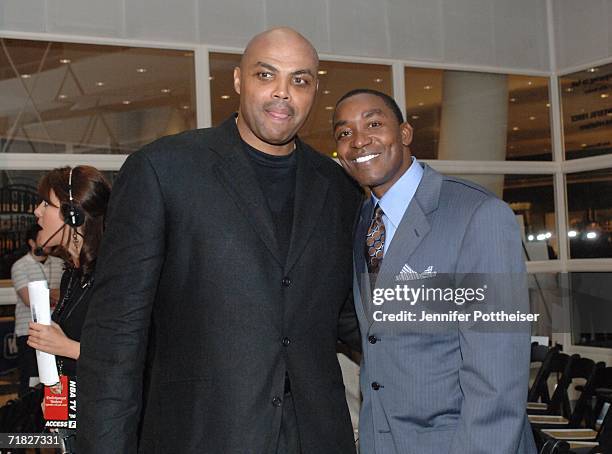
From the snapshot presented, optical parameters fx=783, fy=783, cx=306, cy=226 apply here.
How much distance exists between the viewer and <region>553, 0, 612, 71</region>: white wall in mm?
8430

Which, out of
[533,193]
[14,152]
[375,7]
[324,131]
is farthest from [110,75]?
[533,193]

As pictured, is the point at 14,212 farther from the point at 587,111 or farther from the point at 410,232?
the point at 587,111

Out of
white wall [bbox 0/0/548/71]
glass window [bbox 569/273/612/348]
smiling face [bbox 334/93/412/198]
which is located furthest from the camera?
glass window [bbox 569/273/612/348]

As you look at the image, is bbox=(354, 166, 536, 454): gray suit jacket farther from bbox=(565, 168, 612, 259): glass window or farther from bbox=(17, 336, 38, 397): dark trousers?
bbox=(565, 168, 612, 259): glass window

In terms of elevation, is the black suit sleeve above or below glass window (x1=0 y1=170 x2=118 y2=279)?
below

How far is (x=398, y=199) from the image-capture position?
7.01 ft

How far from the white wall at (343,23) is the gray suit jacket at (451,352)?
17.7 feet

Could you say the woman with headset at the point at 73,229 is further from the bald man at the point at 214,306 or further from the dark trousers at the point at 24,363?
the dark trousers at the point at 24,363

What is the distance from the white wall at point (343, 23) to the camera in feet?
21.9

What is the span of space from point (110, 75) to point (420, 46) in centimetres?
327

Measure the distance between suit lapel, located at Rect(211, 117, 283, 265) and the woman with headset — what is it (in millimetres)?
897

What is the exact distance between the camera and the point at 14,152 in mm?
6508

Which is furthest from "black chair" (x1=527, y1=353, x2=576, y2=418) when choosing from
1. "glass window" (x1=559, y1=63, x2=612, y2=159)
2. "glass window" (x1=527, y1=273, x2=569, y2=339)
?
"glass window" (x1=559, y1=63, x2=612, y2=159)

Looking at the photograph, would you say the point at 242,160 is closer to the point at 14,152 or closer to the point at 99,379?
the point at 99,379
